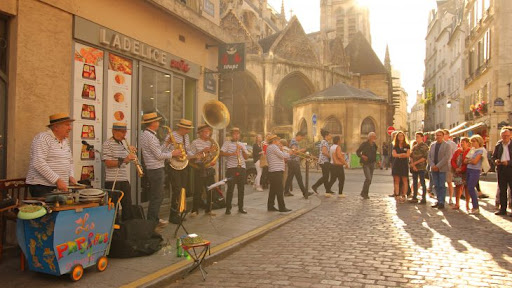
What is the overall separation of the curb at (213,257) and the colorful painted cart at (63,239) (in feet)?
2.00

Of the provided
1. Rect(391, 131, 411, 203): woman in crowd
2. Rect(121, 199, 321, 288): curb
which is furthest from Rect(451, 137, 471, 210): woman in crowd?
Rect(121, 199, 321, 288): curb

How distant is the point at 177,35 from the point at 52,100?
159 inches

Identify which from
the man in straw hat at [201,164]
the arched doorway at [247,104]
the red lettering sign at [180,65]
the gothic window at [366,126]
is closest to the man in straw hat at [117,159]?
the man in straw hat at [201,164]

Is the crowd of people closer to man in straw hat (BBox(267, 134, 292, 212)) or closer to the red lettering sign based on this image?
man in straw hat (BBox(267, 134, 292, 212))

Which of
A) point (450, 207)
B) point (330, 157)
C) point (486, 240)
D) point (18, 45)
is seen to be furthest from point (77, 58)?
point (450, 207)

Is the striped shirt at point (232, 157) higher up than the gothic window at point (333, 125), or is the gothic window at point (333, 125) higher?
the gothic window at point (333, 125)

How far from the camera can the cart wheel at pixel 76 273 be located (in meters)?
4.35

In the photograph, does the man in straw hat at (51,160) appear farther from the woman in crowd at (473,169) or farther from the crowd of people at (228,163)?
the woman in crowd at (473,169)

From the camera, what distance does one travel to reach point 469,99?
110ft

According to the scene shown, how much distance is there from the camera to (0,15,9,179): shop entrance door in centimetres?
543

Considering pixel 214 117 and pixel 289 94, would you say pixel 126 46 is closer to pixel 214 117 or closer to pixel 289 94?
pixel 214 117

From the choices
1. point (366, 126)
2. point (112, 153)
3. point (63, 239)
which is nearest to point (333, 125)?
point (366, 126)

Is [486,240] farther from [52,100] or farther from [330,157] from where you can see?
[52,100]

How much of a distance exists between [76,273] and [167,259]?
120cm
